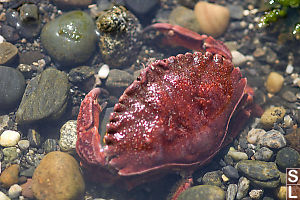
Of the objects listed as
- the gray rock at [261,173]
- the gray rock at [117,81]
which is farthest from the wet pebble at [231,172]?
the gray rock at [117,81]

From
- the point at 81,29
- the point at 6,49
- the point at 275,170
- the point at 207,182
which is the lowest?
the point at 207,182

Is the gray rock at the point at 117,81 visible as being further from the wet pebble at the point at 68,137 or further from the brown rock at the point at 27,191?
the brown rock at the point at 27,191

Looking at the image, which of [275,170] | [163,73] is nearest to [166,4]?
[163,73]

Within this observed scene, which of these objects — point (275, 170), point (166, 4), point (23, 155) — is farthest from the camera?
point (166, 4)

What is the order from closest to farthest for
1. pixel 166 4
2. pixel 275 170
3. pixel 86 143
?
1. pixel 86 143
2. pixel 275 170
3. pixel 166 4

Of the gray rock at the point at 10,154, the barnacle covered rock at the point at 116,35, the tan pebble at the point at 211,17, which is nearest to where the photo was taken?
the gray rock at the point at 10,154

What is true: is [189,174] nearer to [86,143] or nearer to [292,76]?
[86,143]

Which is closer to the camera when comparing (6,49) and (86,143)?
(86,143)

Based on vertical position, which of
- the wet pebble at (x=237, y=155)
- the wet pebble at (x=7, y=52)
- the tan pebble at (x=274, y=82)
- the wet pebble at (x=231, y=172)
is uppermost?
the wet pebble at (x=7, y=52)
